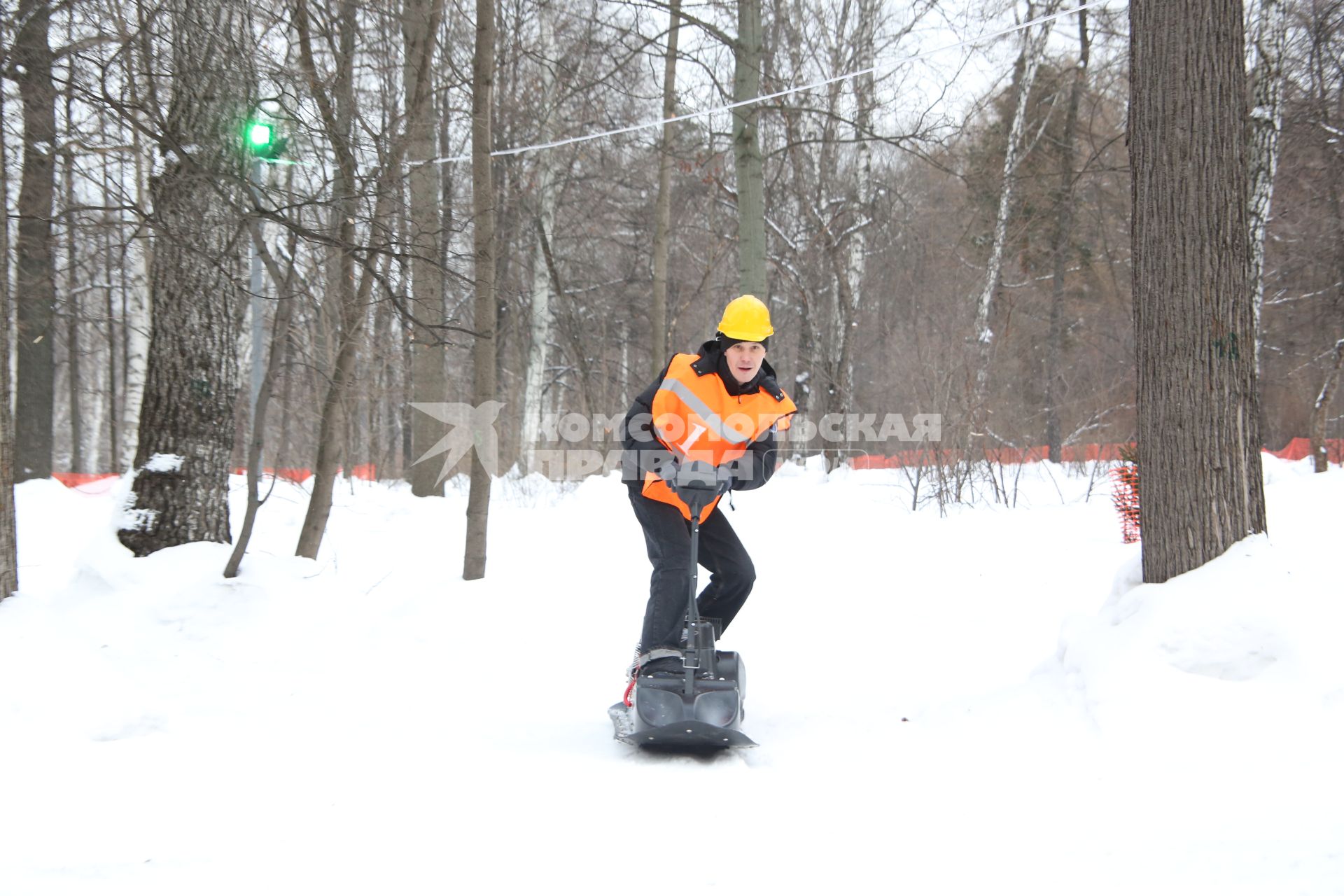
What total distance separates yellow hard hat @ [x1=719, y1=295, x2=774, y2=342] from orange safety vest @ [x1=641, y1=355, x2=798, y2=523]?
0.72ft

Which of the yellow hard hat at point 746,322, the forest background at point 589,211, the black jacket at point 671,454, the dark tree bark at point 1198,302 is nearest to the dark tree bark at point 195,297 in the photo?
the forest background at point 589,211

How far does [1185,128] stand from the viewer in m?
4.32

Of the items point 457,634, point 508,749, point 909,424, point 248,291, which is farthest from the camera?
point 909,424

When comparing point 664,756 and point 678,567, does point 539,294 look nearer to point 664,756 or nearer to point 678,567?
point 678,567

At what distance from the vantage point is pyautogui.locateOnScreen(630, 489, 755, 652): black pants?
432 centimetres

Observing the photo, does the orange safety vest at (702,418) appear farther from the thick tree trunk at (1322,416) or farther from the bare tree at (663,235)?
the thick tree trunk at (1322,416)

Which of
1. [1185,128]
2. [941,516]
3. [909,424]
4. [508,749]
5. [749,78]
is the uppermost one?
[749,78]

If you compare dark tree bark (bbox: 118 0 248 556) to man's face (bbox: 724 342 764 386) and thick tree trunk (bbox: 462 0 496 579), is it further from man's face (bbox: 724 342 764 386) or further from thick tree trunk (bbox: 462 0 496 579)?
man's face (bbox: 724 342 764 386)

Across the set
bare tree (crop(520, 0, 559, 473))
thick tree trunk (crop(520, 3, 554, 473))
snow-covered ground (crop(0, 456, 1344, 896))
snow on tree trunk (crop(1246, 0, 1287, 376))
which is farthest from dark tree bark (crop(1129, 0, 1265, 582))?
thick tree trunk (crop(520, 3, 554, 473))

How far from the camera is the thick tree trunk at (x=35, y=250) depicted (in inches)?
211

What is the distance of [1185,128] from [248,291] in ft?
15.7

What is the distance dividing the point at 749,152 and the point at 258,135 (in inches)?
343

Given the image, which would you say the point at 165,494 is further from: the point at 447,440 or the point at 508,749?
the point at 447,440

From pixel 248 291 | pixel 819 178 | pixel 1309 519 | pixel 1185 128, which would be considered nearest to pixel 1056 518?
pixel 1309 519
